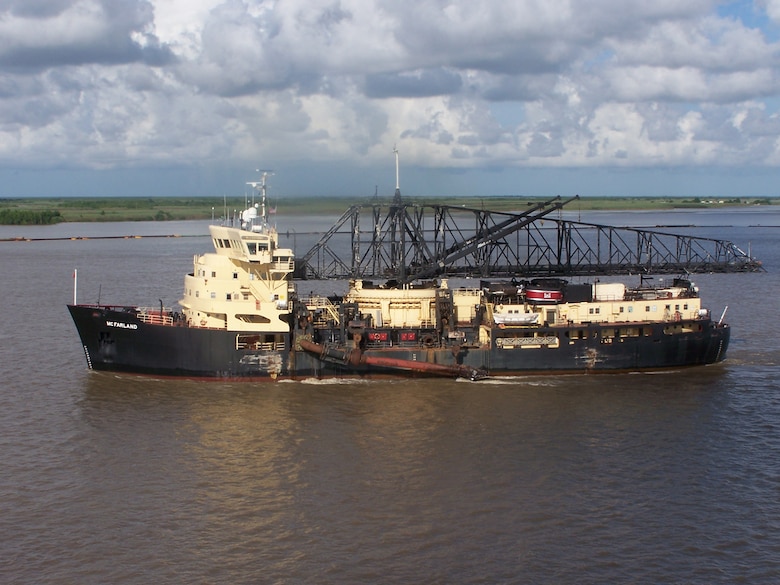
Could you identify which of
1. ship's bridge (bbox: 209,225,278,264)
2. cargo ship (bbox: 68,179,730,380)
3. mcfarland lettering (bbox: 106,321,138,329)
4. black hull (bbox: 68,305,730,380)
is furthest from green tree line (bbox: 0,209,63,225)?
ship's bridge (bbox: 209,225,278,264)

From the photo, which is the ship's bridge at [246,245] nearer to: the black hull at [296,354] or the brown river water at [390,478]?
the black hull at [296,354]

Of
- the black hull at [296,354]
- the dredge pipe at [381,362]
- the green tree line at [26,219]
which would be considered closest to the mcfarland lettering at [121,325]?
the black hull at [296,354]

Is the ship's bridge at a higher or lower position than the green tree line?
lower

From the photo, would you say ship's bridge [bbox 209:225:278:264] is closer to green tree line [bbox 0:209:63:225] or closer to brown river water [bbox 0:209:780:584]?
brown river water [bbox 0:209:780:584]

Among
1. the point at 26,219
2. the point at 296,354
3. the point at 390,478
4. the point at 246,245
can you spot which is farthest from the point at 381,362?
the point at 26,219

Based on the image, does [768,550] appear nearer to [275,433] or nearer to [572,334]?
[275,433]

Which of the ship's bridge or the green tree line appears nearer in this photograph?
the ship's bridge

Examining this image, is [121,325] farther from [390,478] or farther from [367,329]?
[390,478]
